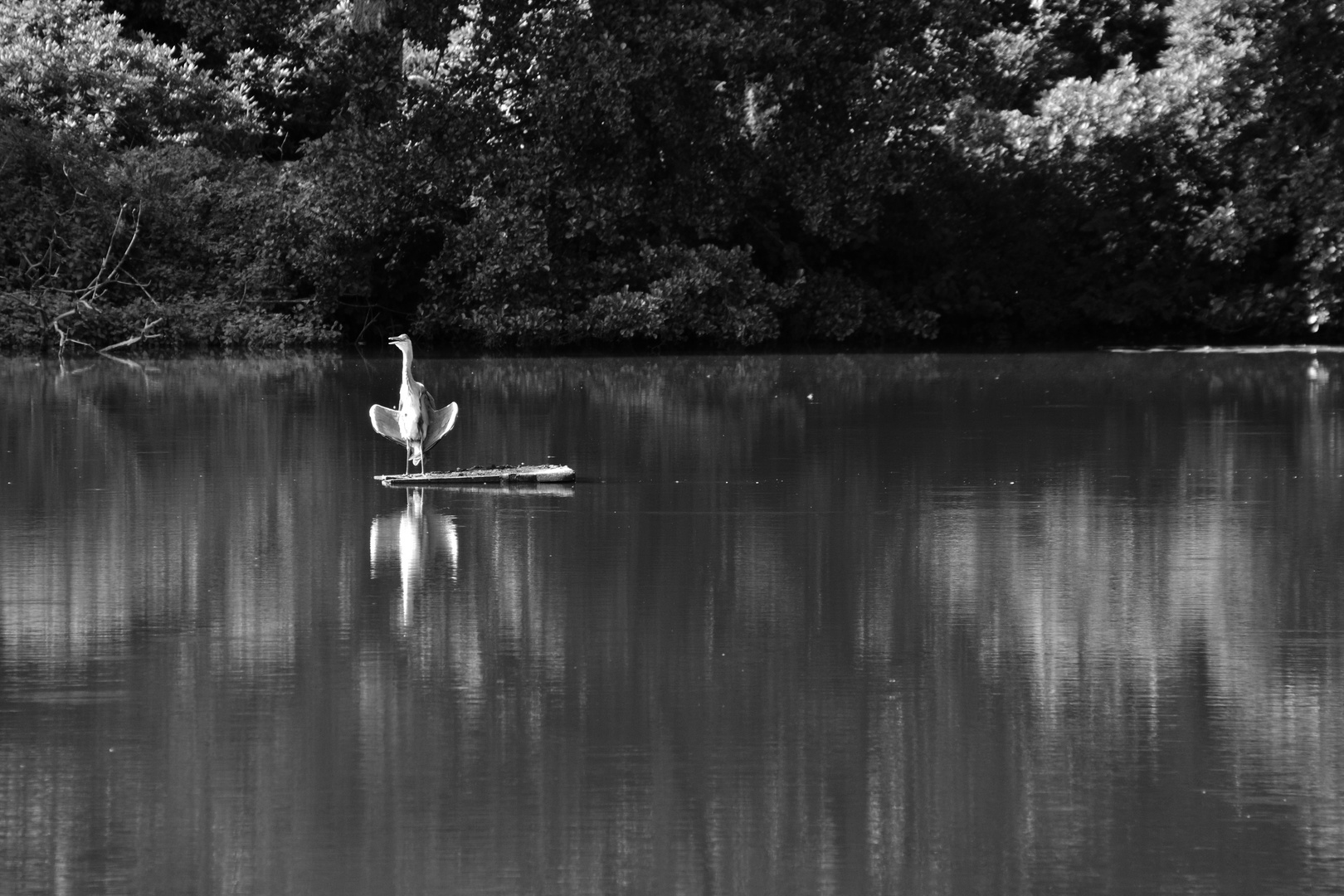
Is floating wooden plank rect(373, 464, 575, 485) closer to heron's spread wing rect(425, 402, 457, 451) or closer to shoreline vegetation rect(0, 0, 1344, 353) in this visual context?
heron's spread wing rect(425, 402, 457, 451)

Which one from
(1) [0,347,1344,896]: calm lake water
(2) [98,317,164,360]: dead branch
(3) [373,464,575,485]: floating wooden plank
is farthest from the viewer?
(2) [98,317,164,360]: dead branch

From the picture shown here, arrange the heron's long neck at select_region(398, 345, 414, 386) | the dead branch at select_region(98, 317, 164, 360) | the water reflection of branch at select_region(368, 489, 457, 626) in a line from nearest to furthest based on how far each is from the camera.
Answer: the water reflection of branch at select_region(368, 489, 457, 626), the heron's long neck at select_region(398, 345, 414, 386), the dead branch at select_region(98, 317, 164, 360)

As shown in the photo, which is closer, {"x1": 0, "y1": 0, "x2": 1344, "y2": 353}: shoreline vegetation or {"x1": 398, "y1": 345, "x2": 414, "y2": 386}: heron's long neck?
{"x1": 398, "y1": 345, "x2": 414, "y2": 386}: heron's long neck

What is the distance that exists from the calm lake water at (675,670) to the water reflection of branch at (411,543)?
52mm

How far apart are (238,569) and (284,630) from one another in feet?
5.51

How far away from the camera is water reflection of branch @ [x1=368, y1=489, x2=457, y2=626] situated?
9734 millimetres

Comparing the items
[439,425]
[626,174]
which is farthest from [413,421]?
[626,174]

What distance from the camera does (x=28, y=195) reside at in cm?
2805

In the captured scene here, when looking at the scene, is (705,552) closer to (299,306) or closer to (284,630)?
(284,630)

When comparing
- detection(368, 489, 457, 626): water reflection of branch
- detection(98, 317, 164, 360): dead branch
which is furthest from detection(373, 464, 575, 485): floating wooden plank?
detection(98, 317, 164, 360): dead branch

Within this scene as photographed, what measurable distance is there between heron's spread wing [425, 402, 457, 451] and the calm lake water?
1.89 feet

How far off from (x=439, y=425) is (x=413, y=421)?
184 millimetres

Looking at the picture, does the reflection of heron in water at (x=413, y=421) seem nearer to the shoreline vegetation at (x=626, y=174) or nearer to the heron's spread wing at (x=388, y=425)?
the heron's spread wing at (x=388, y=425)

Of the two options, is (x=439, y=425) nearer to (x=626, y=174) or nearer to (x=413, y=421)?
(x=413, y=421)
